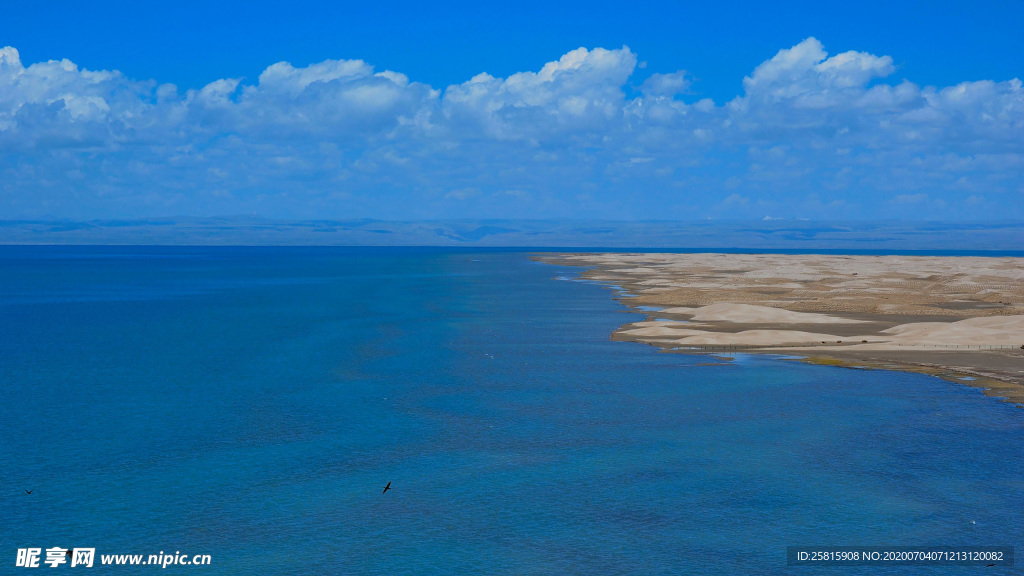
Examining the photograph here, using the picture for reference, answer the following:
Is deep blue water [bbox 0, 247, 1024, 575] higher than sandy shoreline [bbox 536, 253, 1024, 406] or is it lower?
lower

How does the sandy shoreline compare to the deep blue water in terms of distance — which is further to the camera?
the sandy shoreline

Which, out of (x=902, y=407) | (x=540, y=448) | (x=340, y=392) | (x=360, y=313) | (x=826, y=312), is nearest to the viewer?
(x=540, y=448)

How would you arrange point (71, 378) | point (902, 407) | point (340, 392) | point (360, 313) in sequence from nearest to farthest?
point (902, 407) → point (340, 392) → point (71, 378) → point (360, 313)

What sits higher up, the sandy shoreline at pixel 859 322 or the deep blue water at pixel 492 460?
the sandy shoreline at pixel 859 322

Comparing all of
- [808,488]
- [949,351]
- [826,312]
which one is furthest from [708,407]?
[826,312]

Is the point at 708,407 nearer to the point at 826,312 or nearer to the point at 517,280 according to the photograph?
the point at 826,312

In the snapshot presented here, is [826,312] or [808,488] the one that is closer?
[808,488]
